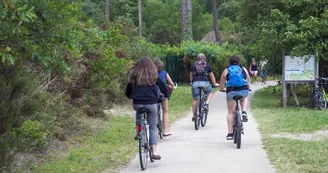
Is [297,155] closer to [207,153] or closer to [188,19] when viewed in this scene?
[207,153]

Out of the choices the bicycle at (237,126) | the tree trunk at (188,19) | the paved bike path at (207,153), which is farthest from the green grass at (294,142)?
the tree trunk at (188,19)

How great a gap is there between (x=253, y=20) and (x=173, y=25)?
48828 millimetres

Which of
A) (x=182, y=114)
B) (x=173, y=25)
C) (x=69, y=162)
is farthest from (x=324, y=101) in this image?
(x=173, y=25)

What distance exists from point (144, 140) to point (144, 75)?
101 centimetres

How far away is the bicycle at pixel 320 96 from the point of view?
61.3 feet

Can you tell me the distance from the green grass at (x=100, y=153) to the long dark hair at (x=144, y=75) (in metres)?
1.38

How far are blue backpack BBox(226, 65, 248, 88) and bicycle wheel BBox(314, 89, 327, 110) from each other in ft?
26.7

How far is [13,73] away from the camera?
6852 mm

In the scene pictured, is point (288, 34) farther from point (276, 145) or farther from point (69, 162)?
point (69, 162)

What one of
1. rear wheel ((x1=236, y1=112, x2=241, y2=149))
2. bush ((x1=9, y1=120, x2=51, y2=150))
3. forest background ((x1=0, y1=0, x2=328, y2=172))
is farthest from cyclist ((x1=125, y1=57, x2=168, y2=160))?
rear wheel ((x1=236, y1=112, x2=241, y2=149))

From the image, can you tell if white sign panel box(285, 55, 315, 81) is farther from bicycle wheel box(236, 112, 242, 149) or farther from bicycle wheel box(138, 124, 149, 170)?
bicycle wheel box(138, 124, 149, 170)

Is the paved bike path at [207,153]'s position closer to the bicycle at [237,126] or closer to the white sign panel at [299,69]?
the bicycle at [237,126]

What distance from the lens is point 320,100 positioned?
18.8 metres

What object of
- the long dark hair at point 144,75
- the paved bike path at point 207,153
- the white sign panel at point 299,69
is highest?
the long dark hair at point 144,75
